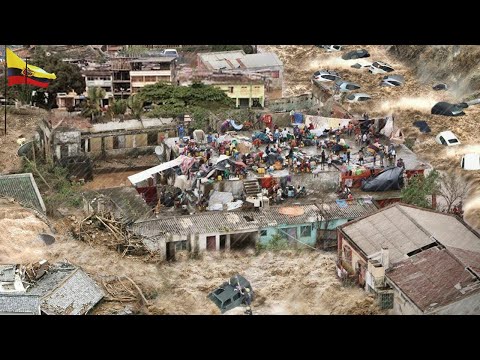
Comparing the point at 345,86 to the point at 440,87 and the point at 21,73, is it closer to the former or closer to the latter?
the point at 440,87

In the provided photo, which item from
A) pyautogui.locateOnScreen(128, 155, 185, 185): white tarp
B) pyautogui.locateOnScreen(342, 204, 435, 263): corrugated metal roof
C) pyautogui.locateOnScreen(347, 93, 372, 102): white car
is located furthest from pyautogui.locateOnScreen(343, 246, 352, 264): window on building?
pyautogui.locateOnScreen(347, 93, 372, 102): white car

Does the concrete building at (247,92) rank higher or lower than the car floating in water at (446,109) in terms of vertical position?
lower

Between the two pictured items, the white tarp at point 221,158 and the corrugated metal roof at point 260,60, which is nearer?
the white tarp at point 221,158

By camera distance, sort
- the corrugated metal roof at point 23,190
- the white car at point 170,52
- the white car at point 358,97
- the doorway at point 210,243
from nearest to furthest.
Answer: the doorway at point 210,243, the corrugated metal roof at point 23,190, the white car at point 358,97, the white car at point 170,52

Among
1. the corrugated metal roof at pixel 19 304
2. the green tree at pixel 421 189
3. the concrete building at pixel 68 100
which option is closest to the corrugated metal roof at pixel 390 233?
the green tree at pixel 421 189

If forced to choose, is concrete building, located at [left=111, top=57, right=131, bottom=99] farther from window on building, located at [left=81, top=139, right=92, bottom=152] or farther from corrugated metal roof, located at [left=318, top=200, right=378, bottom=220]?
corrugated metal roof, located at [left=318, top=200, right=378, bottom=220]

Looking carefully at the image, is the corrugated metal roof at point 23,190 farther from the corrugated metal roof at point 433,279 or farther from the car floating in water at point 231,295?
the corrugated metal roof at point 433,279
